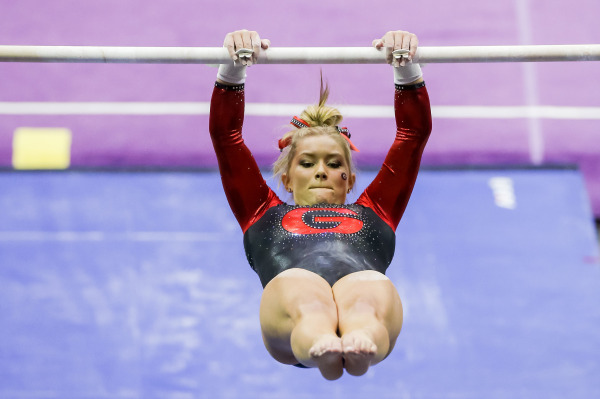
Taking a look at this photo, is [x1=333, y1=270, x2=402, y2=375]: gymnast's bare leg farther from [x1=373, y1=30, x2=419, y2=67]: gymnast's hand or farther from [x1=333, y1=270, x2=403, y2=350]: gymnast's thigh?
[x1=373, y1=30, x2=419, y2=67]: gymnast's hand

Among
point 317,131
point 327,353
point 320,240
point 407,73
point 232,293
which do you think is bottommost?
point 232,293

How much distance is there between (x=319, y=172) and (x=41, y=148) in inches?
90.3

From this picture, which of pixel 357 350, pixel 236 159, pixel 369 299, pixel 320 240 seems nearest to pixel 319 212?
pixel 320 240

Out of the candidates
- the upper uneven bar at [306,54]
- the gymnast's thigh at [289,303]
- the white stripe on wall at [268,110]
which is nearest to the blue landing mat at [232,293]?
the white stripe on wall at [268,110]

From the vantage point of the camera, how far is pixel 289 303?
1919mm

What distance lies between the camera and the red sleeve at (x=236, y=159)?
2.29 m

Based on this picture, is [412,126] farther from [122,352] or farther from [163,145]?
[163,145]

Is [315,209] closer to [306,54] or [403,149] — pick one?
[403,149]

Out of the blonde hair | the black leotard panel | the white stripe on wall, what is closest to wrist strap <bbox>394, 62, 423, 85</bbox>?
the blonde hair

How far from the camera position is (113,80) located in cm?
443

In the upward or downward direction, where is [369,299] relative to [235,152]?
downward

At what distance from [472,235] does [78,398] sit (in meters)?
1.85

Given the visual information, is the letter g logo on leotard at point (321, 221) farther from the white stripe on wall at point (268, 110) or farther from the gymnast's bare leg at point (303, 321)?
the white stripe on wall at point (268, 110)

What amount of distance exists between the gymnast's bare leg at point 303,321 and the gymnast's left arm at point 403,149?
44 centimetres
